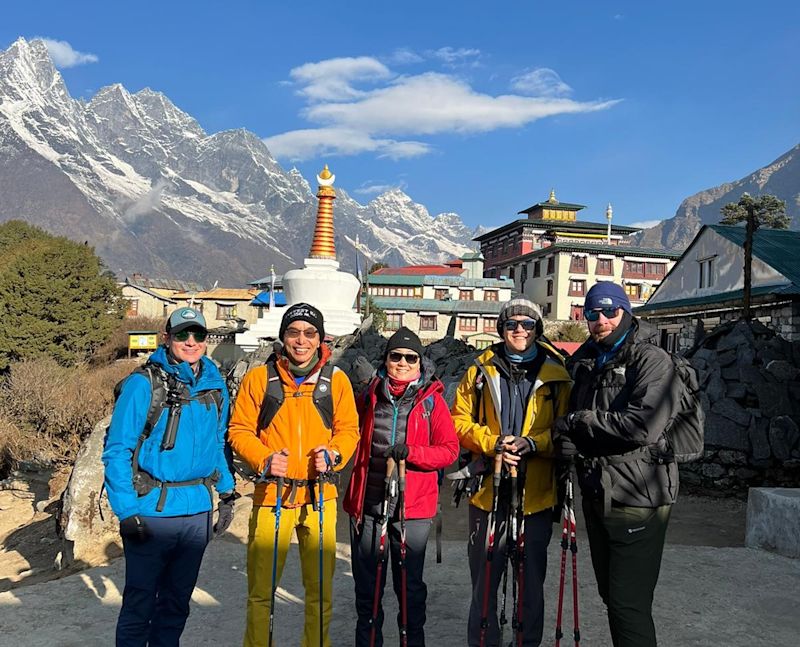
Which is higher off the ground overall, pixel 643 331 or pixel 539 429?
pixel 643 331

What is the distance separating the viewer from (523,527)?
4.55 m

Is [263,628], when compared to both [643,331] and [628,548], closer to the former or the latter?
[628,548]

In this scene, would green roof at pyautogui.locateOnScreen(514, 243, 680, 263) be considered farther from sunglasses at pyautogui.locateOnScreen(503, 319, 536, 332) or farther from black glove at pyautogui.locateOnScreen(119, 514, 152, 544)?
black glove at pyautogui.locateOnScreen(119, 514, 152, 544)

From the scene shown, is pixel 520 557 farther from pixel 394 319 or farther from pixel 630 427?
pixel 394 319

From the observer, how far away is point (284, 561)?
4434 millimetres

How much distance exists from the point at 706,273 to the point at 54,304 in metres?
29.5

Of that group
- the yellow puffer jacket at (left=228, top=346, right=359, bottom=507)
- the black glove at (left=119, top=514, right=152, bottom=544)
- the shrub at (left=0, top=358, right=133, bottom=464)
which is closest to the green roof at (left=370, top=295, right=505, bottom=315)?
the shrub at (left=0, top=358, right=133, bottom=464)

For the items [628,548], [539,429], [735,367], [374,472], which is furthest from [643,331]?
[735,367]

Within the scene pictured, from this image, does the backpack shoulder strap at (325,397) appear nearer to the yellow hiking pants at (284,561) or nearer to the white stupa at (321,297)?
the yellow hiking pants at (284,561)

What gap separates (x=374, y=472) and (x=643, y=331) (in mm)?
2107

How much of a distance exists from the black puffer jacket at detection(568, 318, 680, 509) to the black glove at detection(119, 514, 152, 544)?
9.15 feet

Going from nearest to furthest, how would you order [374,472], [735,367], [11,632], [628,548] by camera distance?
[628,548], [374,472], [11,632], [735,367]

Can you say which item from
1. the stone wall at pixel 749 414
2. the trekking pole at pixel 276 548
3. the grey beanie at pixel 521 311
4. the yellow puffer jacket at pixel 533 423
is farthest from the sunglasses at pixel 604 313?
the stone wall at pixel 749 414

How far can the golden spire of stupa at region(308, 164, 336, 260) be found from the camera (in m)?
35.3
